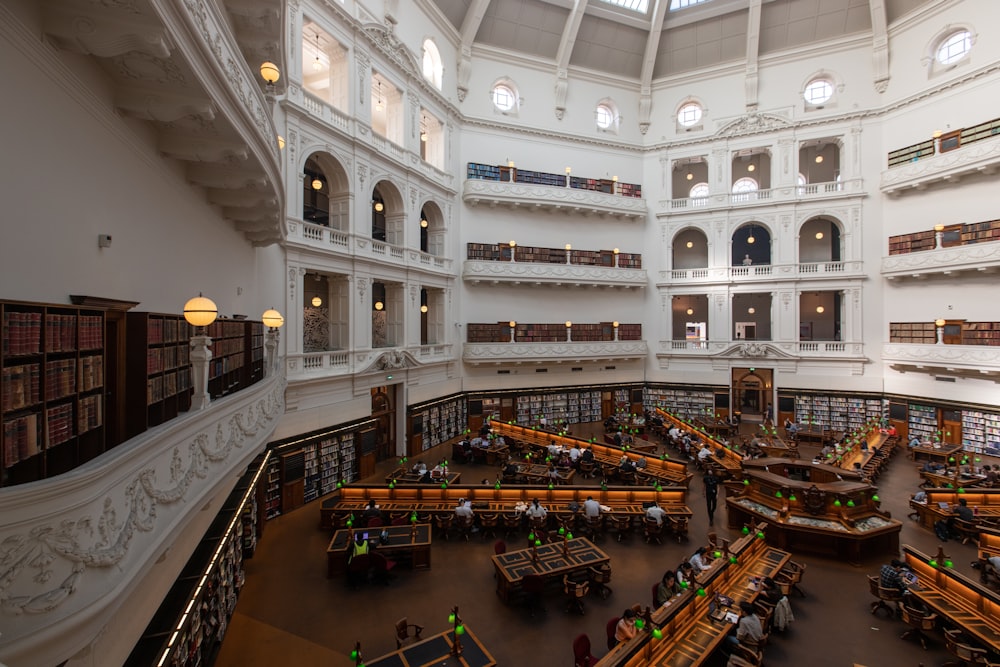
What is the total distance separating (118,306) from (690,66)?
27.8 m

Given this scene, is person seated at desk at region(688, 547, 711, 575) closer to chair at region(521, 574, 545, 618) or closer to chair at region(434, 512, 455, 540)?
chair at region(521, 574, 545, 618)

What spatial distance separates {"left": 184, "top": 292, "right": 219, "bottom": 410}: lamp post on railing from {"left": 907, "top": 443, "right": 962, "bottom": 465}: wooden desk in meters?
21.7

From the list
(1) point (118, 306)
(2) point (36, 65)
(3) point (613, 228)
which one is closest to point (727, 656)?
(1) point (118, 306)

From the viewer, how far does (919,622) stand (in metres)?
7.49

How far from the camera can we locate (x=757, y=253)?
26438 mm

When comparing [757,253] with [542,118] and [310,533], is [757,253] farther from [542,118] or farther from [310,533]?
[310,533]

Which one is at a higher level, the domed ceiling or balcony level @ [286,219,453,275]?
the domed ceiling

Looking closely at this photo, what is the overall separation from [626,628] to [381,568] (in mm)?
4817

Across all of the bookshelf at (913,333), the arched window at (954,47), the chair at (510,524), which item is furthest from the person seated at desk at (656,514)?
the arched window at (954,47)

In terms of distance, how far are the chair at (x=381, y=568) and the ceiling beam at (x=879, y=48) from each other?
2786 cm

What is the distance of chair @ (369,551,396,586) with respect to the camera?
29.8ft

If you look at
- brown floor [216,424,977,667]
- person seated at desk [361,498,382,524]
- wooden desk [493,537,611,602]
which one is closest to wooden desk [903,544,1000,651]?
brown floor [216,424,977,667]

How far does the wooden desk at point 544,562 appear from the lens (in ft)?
27.9

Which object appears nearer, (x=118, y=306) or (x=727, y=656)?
(x=118, y=306)
